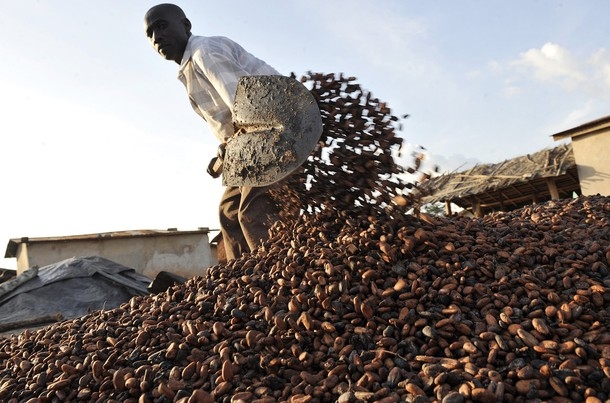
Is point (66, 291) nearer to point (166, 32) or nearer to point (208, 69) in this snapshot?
point (166, 32)

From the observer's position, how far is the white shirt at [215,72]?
312 cm

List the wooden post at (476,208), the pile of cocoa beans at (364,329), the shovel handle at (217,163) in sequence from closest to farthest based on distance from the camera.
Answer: the pile of cocoa beans at (364,329)
the shovel handle at (217,163)
the wooden post at (476,208)

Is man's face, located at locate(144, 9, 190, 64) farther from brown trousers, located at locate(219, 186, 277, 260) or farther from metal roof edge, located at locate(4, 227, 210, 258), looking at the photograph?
metal roof edge, located at locate(4, 227, 210, 258)

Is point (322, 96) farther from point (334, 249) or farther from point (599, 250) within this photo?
point (599, 250)

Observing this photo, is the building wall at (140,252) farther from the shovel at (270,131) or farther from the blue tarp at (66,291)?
the shovel at (270,131)

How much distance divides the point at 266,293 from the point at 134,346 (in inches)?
23.7

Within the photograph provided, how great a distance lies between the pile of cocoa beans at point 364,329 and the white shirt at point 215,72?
101cm

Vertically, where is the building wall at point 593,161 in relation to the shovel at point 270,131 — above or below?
above

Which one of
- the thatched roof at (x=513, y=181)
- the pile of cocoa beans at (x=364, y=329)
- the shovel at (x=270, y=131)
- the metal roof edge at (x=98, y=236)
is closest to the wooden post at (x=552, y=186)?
the thatched roof at (x=513, y=181)

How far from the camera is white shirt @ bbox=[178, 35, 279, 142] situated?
3.12m

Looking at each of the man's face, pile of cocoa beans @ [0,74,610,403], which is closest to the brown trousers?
pile of cocoa beans @ [0,74,610,403]

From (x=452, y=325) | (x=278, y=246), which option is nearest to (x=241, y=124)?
(x=278, y=246)

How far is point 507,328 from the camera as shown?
183 cm

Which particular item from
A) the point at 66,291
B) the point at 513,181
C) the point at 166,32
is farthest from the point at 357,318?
the point at 513,181
